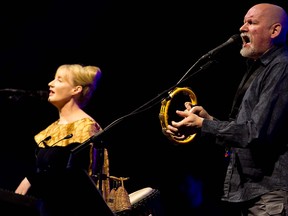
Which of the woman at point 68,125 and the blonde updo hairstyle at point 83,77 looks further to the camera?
the blonde updo hairstyle at point 83,77

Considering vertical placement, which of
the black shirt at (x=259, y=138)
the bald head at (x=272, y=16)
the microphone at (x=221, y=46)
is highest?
the bald head at (x=272, y=16)

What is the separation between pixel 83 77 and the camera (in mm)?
4797

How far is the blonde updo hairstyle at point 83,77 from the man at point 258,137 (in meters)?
1.91

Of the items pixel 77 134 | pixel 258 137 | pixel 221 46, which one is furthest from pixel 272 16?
pixel 77 134

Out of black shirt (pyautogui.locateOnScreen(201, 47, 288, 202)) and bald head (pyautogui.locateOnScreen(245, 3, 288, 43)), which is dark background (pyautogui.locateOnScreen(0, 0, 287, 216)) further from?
black shirt (pyautogui.locateOnScreen(201, 47, 288, 202))

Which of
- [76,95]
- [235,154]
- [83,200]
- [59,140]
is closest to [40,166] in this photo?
[59,140]

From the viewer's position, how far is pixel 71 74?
188 inches

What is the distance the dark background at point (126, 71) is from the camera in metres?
5.46

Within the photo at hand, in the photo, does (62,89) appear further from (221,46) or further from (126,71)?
(221,46)

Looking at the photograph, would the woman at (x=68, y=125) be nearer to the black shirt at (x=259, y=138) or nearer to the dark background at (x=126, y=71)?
the dark background at (x=126, y=71)

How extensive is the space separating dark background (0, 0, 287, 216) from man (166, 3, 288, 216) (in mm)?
2247

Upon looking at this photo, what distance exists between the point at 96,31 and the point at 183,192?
217 cm

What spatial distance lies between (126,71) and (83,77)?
40.0 inches

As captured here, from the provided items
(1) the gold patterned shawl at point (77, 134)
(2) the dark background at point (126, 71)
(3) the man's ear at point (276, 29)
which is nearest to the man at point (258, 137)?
(3) the man's ear at point (276, 29)
